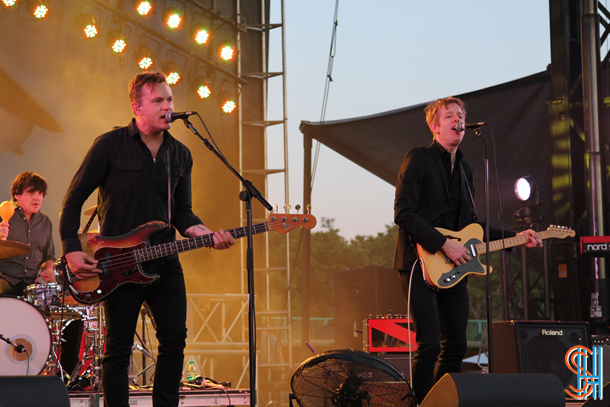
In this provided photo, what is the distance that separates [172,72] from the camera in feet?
26.7

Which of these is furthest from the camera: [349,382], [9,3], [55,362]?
[9,3]

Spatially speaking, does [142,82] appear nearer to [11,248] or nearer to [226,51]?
[11,248]

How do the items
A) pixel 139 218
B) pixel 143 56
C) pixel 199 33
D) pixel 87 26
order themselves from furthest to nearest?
pixel 199 33 → pixel 143 56 → pixel 87 26 → pixel 139 218

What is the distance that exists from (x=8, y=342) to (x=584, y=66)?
5.54 metres

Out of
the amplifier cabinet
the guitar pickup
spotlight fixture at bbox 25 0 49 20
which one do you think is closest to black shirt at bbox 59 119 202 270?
the guitar pickup

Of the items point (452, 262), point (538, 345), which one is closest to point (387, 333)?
point (538, 345)

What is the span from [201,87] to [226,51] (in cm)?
63

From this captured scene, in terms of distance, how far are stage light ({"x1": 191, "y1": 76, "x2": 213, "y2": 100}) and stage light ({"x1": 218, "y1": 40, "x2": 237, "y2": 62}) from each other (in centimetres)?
42

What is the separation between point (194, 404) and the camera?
419 centimetres

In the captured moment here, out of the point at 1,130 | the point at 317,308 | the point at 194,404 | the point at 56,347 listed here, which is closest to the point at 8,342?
the point at 56,347

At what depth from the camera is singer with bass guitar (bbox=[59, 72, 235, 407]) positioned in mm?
2771

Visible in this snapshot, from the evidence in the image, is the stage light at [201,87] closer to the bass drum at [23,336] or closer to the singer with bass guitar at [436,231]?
the bass drum at [23,336]

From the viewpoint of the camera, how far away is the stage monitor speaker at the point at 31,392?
2.09m

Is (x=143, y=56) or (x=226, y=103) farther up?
(x=143, y=56)
